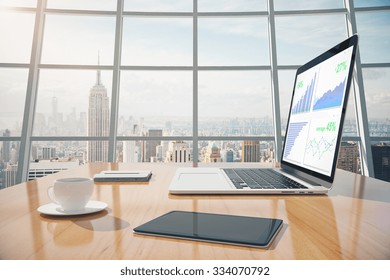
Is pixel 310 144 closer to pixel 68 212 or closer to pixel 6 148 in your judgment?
pixel 68 212

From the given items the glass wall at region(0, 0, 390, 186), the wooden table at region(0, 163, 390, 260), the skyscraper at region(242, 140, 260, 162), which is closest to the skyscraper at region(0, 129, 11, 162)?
the glass wall at region(0, 0, 390, 186)

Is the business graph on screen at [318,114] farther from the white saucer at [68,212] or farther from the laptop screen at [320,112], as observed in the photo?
the white saucer at [68,212]

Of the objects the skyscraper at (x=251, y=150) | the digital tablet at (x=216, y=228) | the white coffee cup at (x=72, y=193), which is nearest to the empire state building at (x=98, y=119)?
the skyscraper at (x=251, y=150)

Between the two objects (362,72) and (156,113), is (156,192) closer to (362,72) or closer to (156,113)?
(156,113)

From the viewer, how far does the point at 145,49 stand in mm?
3760

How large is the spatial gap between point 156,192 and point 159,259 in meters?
0.48

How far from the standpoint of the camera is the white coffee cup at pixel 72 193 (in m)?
0.68

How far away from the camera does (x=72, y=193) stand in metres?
0.69

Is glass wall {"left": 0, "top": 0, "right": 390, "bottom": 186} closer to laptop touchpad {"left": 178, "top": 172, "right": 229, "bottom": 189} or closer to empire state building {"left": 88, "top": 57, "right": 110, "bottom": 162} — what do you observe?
empire state building {"left": 88, "top": 57, "right": 110, "bottom": 162}

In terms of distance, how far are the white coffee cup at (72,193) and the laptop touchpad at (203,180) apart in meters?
0.29

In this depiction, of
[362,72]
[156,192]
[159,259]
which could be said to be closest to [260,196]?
[156,192]

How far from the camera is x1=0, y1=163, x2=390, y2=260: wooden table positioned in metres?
0.46

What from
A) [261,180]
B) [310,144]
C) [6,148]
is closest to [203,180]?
[261,180]
